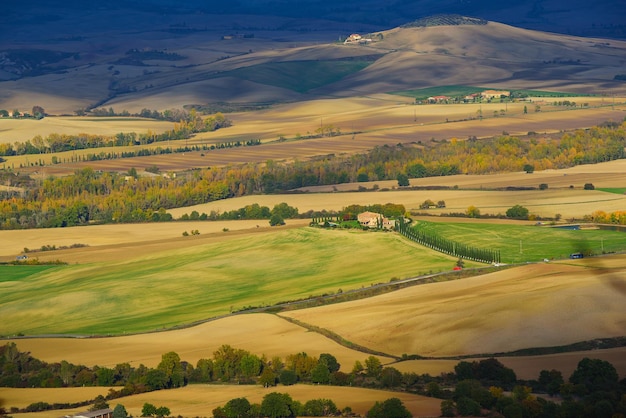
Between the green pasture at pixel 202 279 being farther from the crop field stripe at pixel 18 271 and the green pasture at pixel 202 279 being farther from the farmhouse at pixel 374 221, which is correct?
the farmhouse at pixel 374 221

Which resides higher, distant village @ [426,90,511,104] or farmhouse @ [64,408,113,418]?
distant village @ [426,90,511,104]

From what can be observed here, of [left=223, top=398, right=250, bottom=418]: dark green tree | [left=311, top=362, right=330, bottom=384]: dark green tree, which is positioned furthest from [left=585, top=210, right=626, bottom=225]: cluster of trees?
[left=223, top=398, right=250, bottom=418]: dark green tree

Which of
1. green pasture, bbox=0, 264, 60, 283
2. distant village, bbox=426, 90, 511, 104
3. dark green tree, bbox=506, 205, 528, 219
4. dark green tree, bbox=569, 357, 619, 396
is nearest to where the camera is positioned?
dark green tree, bbox=569, 357, 619, 396

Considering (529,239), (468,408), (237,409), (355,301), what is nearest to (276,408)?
(237,409)

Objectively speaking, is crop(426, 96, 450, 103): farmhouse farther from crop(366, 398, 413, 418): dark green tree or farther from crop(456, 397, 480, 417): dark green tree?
crop(366, 398, 413, 418): dark green tree

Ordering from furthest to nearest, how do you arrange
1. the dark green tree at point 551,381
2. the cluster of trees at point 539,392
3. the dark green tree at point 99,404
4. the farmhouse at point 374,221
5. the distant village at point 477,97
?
the distant village at point 477,97 < the farmhouse at point 374,221 < the dark green tree at point 99,404 < the dark green tree at point 551,381 < the cluster of trees at point 539,392

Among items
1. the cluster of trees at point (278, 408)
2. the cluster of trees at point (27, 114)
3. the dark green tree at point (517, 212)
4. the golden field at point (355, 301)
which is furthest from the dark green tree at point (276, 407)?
the cluster of trees at point (27, 114)

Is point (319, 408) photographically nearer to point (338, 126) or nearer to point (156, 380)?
point (156, 380)
